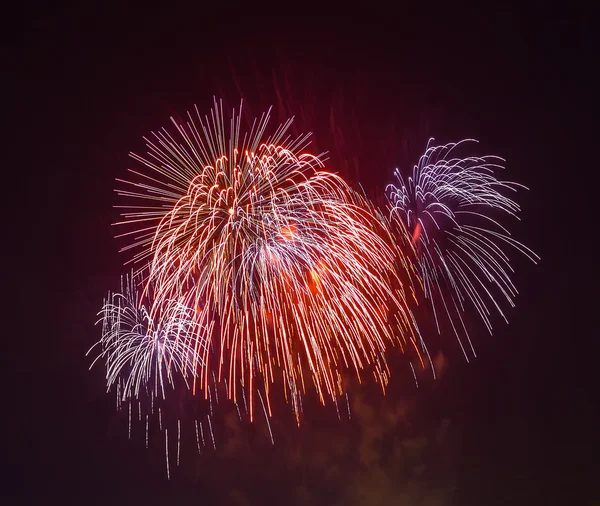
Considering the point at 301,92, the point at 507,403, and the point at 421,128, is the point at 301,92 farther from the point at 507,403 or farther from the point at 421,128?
the point at 507,403

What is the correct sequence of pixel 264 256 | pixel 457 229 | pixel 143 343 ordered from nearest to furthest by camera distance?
pixel 264 256 < pixel 143 343 < pixel 457 229

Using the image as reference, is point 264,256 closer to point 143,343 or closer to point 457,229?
point 143,343

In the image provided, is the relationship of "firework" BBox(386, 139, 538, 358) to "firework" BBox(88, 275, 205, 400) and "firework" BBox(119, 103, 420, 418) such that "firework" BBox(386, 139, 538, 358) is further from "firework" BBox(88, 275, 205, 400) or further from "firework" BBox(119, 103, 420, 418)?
"firework" BBox(88, 275, 205, 400)

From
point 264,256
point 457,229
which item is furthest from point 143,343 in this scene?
point 457,229

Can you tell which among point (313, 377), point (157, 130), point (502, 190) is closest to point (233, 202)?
point (157, 130)

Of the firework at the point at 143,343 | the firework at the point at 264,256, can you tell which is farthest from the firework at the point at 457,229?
the firework at the point at 143,343

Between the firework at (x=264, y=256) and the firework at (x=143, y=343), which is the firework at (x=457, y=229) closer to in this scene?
the firework at (x=264, y=256)

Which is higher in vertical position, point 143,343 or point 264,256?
point 264,256
